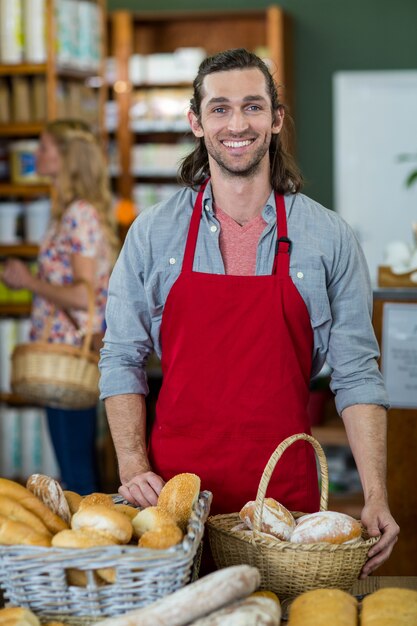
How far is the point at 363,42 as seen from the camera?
8.52 m

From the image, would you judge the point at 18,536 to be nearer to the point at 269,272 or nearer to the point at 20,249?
the point at 269,272

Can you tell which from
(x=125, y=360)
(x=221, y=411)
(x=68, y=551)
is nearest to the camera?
(x=68, y=551)

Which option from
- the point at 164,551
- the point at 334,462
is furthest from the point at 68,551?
the point at 334,462

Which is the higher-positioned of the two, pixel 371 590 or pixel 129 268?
pixel 129 268

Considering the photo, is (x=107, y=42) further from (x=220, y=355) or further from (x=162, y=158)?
(x=220, y=355)

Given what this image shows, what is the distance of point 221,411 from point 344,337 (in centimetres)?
30

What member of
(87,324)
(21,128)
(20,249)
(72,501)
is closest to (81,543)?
(72,501)

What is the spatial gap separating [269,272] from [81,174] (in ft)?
7.86

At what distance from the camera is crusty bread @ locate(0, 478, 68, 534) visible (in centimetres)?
158

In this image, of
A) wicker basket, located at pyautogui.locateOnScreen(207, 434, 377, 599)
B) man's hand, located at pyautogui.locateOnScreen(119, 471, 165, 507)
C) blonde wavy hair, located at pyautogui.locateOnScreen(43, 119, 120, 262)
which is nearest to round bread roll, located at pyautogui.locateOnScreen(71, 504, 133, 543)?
wicker basket, located at pyautogui.locateOnScreen(207, 434, 377, 599)

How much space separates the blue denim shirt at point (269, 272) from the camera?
6.92 feet

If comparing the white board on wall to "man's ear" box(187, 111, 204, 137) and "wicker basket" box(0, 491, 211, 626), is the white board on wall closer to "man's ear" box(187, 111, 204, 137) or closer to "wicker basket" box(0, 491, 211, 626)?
"man's ear" box(187, 111, 204, 137)

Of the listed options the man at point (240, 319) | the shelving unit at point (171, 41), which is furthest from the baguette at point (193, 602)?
the shelving unit at point (171, 41)

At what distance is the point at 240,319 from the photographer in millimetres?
2076
